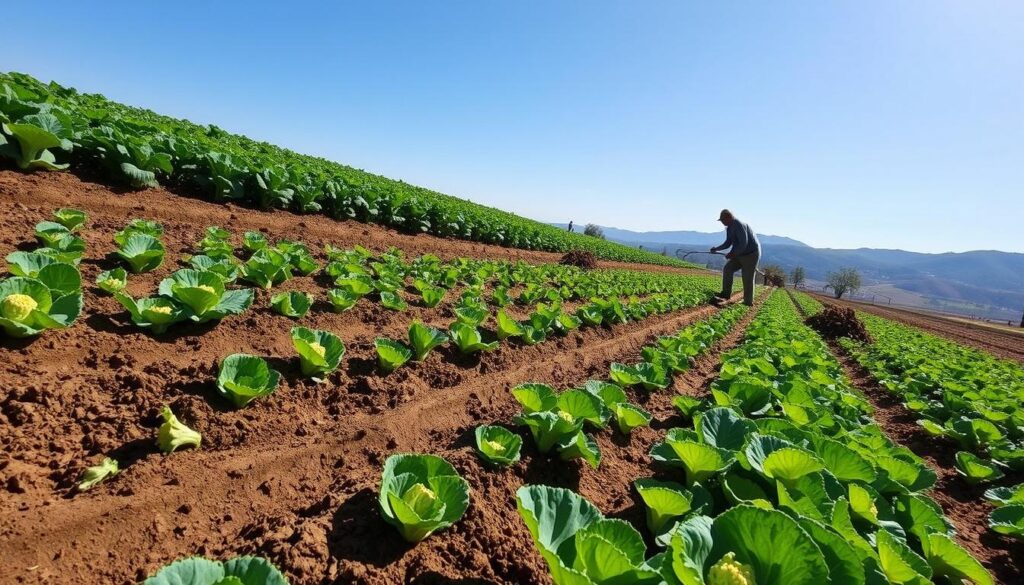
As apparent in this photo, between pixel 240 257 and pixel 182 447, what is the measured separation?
403 cm

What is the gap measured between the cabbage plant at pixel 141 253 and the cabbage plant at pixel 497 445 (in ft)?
12.6

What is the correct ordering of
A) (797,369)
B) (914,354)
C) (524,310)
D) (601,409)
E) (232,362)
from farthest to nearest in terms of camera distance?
(914,354) < (524,310) < (797,369) < (601,409) < (232,362)

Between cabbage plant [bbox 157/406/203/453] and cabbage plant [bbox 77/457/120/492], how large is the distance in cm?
23

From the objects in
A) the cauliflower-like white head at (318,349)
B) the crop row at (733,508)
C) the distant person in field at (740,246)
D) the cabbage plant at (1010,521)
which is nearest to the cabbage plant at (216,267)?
the cauliflower-like white head at (318,349)

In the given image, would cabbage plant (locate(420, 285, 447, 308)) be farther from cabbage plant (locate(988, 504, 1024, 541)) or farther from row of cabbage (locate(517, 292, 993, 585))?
cabbage plant (locate(988, 504, 1024, 541))

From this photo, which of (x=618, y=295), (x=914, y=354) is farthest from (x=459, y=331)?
(x=914, y=354)

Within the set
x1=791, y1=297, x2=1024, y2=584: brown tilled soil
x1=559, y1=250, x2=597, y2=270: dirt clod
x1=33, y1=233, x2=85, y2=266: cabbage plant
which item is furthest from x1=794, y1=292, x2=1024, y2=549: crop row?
x1=559, y1=250, x2=597, y2=270: dirt clod

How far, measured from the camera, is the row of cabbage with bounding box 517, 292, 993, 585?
5.22ft

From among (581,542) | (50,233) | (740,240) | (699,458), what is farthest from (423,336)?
(740,240)

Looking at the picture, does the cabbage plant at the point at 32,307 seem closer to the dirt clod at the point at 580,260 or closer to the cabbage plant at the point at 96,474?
the cabbage plant at the point at 96,474

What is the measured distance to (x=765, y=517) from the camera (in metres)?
1.65

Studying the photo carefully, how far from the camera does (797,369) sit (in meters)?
6.47

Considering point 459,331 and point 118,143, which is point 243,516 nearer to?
point 459,331

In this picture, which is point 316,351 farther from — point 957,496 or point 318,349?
point 957,496
